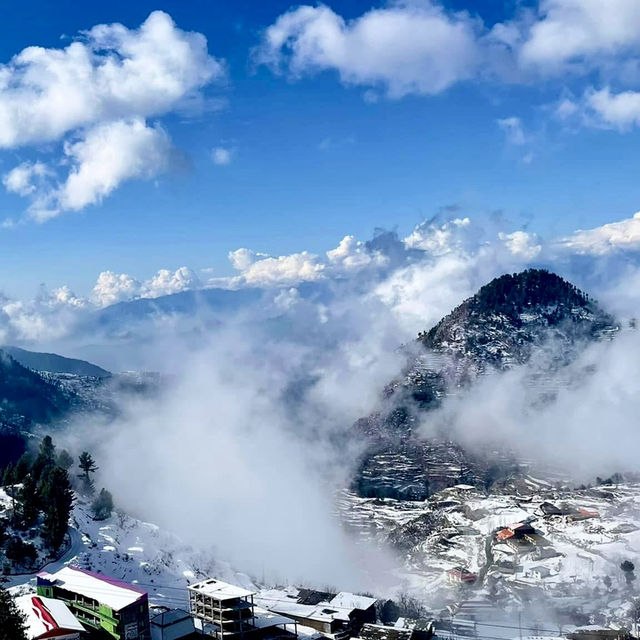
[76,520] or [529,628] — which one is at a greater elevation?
[76,520]

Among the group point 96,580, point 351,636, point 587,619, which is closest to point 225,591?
point 96,580

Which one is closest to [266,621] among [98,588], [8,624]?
[98,588]

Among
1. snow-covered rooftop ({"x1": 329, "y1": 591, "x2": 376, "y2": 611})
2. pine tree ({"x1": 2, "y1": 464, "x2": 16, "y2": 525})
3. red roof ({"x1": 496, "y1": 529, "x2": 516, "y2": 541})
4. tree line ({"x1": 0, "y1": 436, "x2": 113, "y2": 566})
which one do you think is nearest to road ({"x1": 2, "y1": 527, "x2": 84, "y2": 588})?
tree line ({"x1": 0, "y1": 436, "x2": 113, "y2": 566})

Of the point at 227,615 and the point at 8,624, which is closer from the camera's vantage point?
the point at 8,624

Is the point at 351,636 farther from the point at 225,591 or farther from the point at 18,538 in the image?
the point at 18,538

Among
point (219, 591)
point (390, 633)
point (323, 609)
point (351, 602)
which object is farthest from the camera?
point (351, 602)

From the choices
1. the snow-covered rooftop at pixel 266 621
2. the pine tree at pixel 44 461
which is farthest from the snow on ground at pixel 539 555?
the pine tree at pixel 44 461

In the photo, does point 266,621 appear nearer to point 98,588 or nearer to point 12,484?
point 98,588
